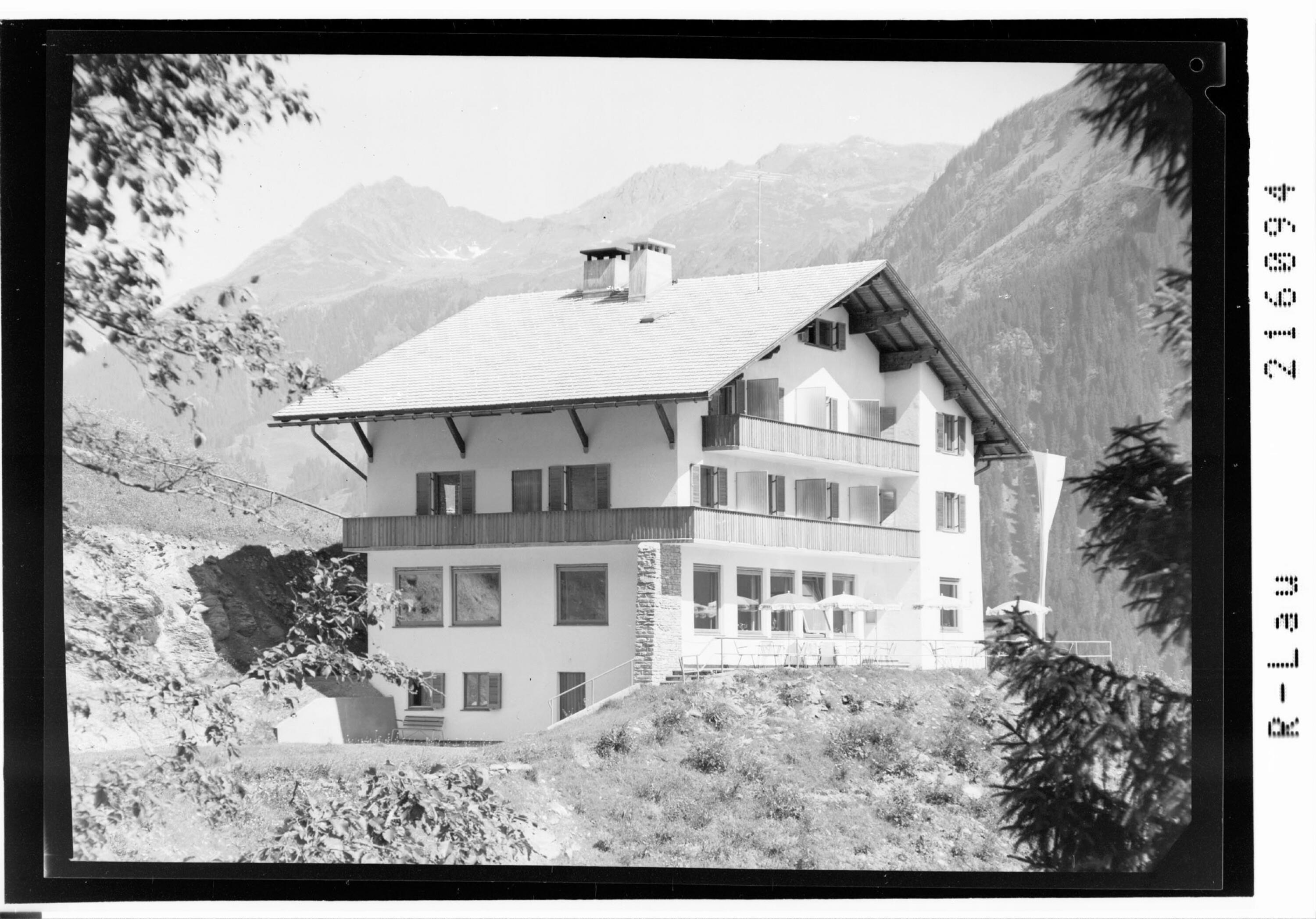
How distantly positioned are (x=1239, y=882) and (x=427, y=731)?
1377 cm

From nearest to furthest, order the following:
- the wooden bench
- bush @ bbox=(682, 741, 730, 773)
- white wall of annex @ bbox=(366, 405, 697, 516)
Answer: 1. bush @ bbox=(682, 741, 730, 773)
2. the wooden bench
3. white wall of annex @ bbox=(366, 405, 697, 516)

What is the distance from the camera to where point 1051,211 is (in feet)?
72.2

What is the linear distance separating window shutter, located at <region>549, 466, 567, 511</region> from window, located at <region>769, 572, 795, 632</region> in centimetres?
376

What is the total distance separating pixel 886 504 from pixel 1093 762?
16.1 m

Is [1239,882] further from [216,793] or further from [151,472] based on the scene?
[151,472]

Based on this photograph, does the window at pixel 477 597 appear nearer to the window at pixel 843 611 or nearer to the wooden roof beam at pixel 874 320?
the window at pixel 843 611

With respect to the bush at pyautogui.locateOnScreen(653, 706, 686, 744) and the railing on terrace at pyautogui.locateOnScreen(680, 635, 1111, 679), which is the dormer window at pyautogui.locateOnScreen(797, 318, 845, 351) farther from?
the bush at pyautogui.locateOnScreen(653, 706, 686, 744)

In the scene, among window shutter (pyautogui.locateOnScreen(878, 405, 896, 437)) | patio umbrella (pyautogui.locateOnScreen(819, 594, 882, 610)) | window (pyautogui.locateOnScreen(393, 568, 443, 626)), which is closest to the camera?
window (pyautogui.locateOnScreen(393, 568, 443, 626))

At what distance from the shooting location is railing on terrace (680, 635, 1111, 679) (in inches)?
1007

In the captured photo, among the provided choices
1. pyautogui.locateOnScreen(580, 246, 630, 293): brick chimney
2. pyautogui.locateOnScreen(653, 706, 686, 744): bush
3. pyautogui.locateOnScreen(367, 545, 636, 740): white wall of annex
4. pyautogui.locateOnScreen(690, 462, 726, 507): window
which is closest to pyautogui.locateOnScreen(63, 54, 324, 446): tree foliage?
pyautogui.locateOnScreen(367, 545, 636, 740): white wall of annex

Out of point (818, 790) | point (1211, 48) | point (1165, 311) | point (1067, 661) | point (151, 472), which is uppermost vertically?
point (1211, 48)

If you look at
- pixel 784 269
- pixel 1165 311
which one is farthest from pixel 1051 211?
pixel 1165 311

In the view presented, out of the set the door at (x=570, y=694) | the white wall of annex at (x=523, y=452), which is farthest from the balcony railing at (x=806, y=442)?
the door at (x=570, y=694)

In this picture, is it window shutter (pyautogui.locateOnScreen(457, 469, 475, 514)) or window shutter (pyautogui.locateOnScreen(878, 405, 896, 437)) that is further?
window shutter (pyautogui.locateOnScreen(878, 405, 896, 437))
